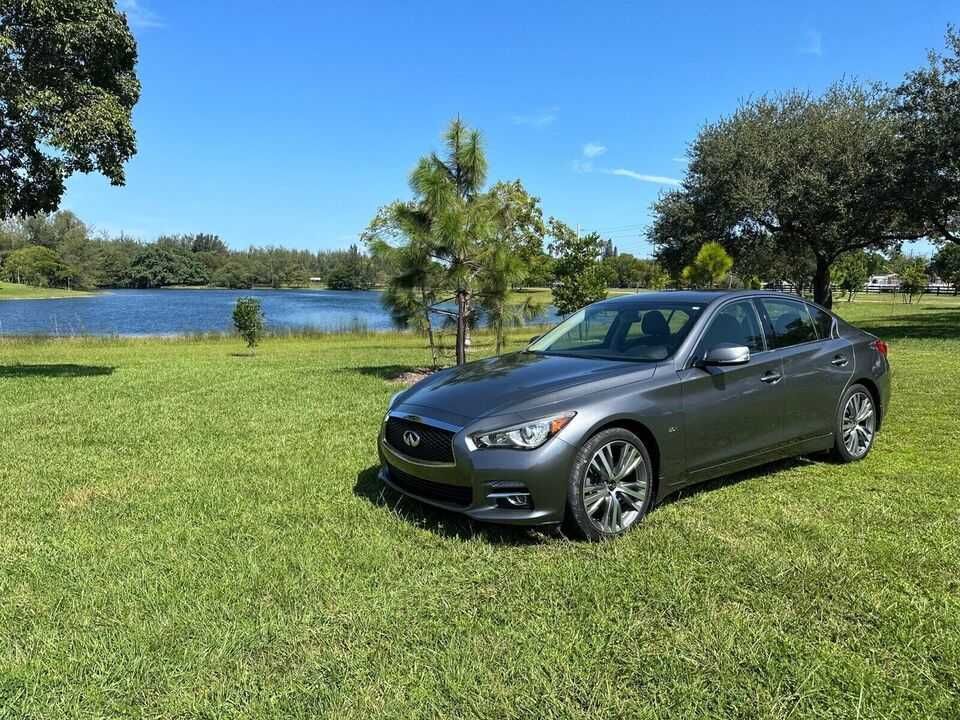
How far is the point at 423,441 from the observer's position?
4215 mm

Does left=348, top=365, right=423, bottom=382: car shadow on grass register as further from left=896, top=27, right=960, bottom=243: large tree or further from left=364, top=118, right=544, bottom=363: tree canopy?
left=896, top=27, right=960, bottom=243: large tree

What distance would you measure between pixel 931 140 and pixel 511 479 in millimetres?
19378

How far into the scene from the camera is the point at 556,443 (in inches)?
152

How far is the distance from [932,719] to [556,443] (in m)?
2.03

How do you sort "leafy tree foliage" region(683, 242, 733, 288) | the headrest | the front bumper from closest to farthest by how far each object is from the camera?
the front bumper → the headrest → "leafy tree foliage" region(683, 242, 733, 288)

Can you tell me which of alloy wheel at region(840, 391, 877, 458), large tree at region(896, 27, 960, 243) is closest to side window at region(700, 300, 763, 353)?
alloy wheel at region(840, 391, 877, 458)

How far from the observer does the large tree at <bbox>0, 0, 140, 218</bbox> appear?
1062 cm

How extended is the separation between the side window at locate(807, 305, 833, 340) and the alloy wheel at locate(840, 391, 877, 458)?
1.84 ft

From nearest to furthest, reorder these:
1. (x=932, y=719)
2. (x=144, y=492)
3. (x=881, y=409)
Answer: (x=932, y=719), (x=144, y=492), (x=881, y=409)

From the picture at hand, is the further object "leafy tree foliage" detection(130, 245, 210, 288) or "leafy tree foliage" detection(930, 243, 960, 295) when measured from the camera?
"leafy tree foliage" detection(130, 245, 210, 288)

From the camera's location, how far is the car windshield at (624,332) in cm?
479

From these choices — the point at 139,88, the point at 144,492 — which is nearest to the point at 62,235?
the point at 139,88

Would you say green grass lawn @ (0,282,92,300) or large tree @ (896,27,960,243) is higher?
large tree @ (896,27,960,243)

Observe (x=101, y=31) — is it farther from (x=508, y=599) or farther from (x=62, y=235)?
(x=62, y=235)
